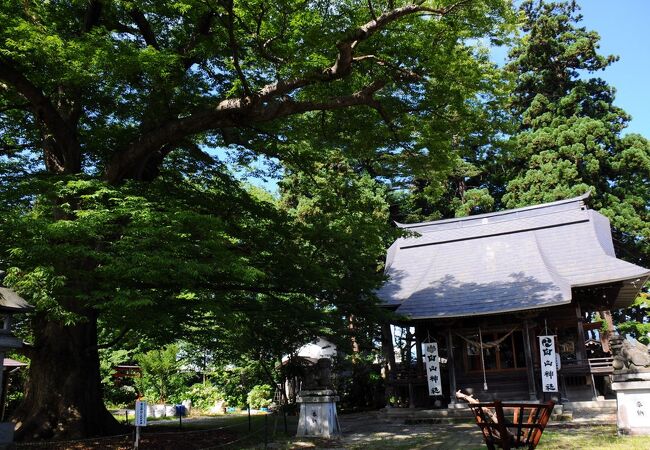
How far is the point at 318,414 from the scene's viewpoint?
12.1m

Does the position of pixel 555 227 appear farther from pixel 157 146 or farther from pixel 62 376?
pixel 62 376

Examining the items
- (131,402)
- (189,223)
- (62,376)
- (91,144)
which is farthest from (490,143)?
(131,402)

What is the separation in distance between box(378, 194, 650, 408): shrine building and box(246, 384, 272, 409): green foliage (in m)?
7.65

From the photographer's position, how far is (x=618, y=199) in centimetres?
2620

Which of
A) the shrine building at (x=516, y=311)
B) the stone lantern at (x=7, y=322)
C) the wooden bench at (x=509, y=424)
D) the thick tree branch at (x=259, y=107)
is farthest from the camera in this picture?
the shrine building at (x=516, y=311)

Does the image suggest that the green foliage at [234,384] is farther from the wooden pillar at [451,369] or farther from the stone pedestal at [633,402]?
the stone pedestal at [633,402]

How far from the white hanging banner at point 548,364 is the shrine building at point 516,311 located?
1.1 inches

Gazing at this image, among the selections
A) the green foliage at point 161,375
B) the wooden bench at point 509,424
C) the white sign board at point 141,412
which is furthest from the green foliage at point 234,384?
the wooden bench at point 509,424

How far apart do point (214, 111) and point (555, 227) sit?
15.3 meters

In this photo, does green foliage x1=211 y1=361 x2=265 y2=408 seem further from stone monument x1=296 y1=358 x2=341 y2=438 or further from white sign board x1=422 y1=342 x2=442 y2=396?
stone monument x1=296 y1=358 x2=341 y2=438

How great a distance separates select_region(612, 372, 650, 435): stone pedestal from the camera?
9.40m

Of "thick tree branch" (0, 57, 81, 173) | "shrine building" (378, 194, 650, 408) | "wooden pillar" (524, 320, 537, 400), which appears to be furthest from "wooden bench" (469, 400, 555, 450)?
"wooden pillar" (524, 320, 537, 400)

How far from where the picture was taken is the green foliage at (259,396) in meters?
23.6

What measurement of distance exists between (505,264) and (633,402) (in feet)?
31.0
